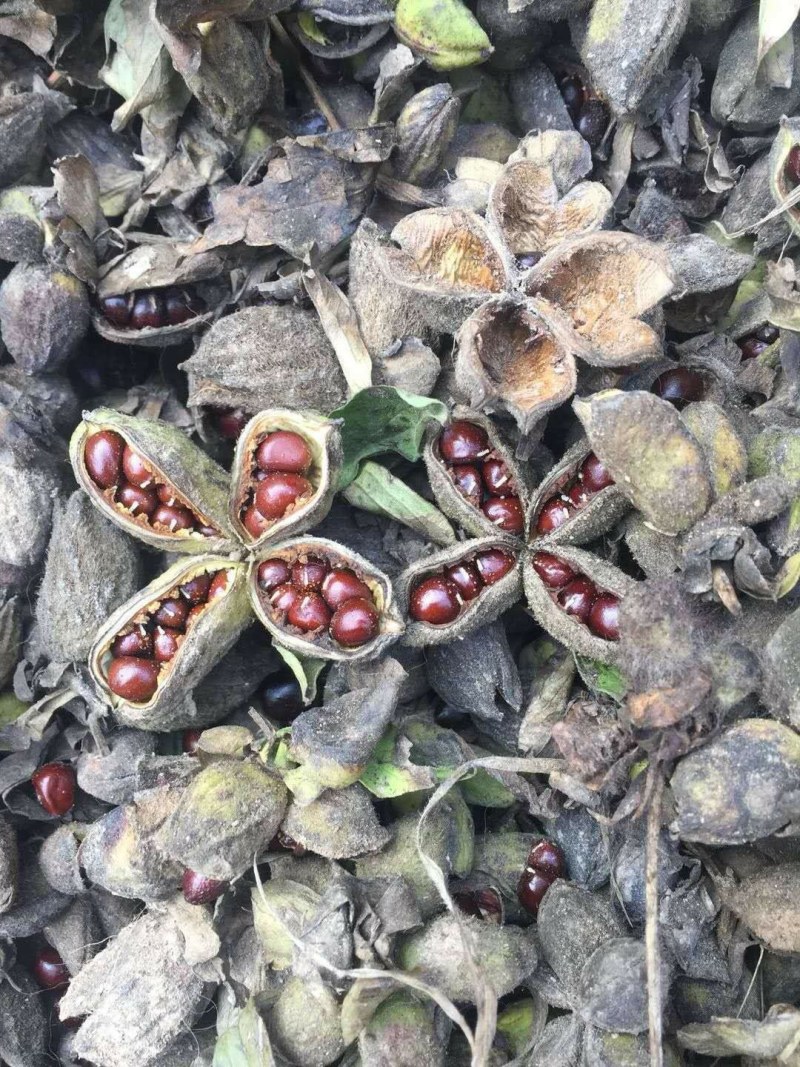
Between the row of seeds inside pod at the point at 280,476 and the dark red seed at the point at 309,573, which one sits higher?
the row of seeds inside pod at the point at 280,476

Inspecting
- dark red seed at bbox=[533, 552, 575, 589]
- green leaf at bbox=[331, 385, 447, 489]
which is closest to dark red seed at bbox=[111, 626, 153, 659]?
green leaf at bbox=[331, 385, 447, 489]

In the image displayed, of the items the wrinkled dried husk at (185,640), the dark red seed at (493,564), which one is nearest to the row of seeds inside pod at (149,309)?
the wrinkled dried husk at (185,640)

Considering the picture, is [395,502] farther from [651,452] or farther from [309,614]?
[651,452]

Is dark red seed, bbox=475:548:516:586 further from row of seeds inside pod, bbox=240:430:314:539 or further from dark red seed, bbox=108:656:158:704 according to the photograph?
dark red seed, bbox=108:656:158:704

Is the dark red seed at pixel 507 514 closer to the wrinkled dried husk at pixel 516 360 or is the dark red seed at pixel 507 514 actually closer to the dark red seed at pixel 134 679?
the wrinkled dried husk at pixel 516 360

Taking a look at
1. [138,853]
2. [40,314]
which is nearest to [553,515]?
[138,853]

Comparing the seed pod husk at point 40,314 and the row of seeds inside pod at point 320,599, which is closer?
the row of seeds inside pod at point 320,599

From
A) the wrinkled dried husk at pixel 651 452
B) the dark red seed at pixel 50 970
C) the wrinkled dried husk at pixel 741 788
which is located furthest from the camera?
the dark red seed at pixel 50 970
